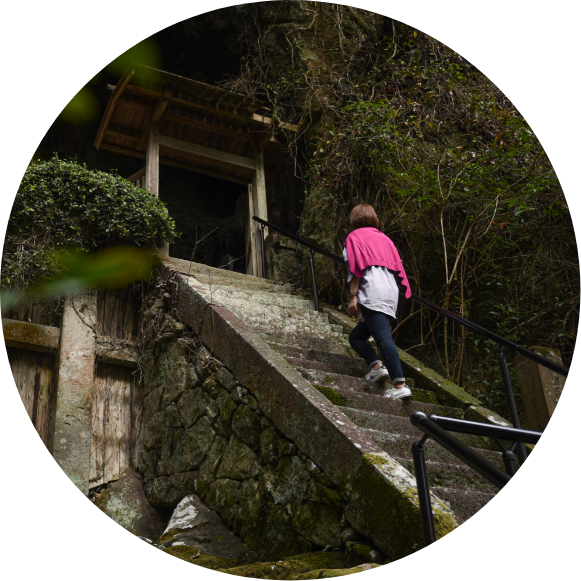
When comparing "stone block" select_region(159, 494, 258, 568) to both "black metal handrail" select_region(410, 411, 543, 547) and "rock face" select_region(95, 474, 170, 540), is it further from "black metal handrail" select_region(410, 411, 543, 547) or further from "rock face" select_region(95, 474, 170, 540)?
"black metal handrail" select_region(410, 411, 543, 547)

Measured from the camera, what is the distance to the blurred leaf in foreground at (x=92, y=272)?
18.0ft

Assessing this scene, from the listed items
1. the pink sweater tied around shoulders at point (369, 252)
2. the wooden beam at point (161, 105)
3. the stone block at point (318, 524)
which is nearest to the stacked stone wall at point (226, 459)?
the stone block at point (318, 524)

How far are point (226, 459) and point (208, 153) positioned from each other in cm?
559

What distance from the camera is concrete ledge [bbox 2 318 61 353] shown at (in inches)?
204

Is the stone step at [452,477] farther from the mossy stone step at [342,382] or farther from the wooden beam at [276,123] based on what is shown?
the wooden beam at [276,123]

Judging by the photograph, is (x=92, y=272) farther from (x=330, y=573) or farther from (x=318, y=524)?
(x=330, y=573)

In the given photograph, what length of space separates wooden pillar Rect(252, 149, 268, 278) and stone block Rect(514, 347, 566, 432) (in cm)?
450

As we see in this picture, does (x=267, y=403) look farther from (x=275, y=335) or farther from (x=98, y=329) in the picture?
(x=98, y=329)

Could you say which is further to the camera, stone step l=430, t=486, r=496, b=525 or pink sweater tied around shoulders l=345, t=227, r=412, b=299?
pink sweater tied around shoulders l=345, t=227, r=412, b=299

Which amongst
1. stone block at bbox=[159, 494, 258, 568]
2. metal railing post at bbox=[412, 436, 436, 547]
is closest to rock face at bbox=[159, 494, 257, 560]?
stone block at bbox=[159, 494, 258, 568]

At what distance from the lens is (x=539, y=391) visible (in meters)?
4.07

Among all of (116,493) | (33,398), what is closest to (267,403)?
(116,493)

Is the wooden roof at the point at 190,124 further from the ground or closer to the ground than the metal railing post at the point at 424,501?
further from the ground

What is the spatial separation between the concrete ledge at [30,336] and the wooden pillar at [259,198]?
3254 mm
